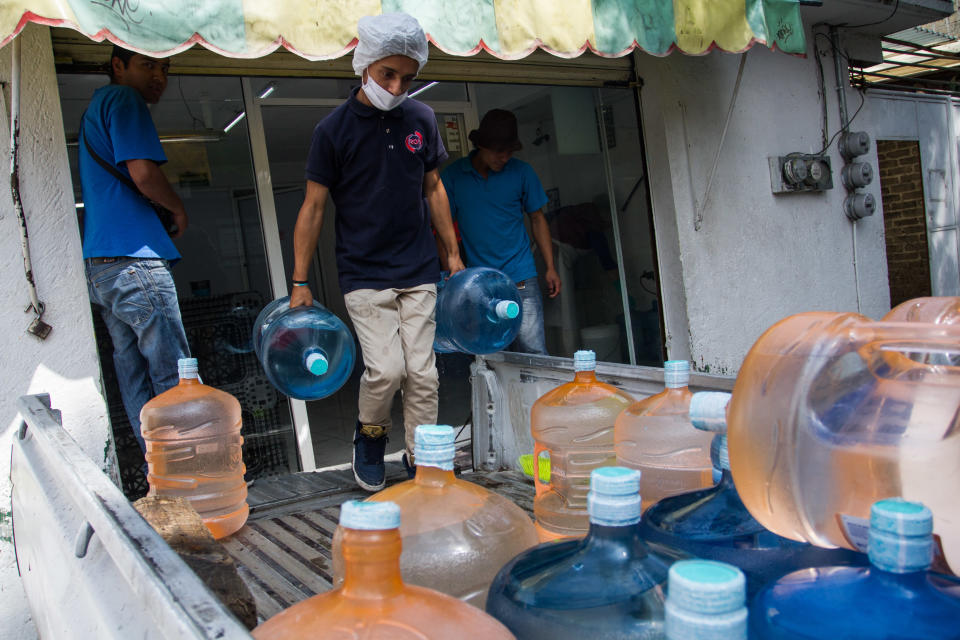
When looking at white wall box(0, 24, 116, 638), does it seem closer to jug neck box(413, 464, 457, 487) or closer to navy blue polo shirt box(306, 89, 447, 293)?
navy blue polo shirt box(306, 89, 447, 293)

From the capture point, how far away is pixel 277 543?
120 inches

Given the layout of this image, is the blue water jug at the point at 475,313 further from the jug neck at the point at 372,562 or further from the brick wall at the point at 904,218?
the brick wall at the point at 904,218

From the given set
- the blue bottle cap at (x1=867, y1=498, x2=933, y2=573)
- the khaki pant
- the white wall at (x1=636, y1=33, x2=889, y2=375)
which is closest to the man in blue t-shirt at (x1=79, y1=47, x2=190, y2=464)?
the khaki pant

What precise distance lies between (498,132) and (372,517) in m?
3.93

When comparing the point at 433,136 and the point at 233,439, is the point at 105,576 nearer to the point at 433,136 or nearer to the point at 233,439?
the point at 233,439

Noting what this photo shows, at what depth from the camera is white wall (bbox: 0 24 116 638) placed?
128 inches

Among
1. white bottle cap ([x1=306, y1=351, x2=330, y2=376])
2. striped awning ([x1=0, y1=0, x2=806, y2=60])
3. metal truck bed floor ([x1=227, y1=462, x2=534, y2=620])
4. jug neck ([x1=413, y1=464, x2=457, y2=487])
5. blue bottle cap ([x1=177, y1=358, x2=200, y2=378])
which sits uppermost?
striped awning ([x1=0, y1=0, x2=806, y2=60])

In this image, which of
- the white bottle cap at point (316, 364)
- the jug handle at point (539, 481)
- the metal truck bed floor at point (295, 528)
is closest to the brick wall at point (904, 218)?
the metal truck bed floor at point (295, 528)

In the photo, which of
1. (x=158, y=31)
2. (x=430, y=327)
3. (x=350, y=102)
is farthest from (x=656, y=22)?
(x=158, y=31)

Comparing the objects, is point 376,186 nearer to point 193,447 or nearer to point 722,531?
point 193,447

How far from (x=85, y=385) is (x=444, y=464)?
260 centimetres

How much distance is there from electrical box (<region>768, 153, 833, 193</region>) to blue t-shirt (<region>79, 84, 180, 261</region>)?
4.77m

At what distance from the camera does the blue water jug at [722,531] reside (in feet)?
4.09

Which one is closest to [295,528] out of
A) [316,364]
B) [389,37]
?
[316,364]
